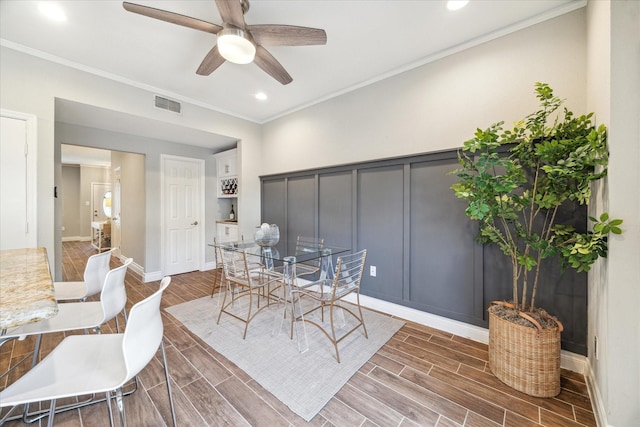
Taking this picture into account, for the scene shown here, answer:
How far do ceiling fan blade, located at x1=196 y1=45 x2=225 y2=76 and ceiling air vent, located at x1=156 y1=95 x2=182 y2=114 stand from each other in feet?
4.29

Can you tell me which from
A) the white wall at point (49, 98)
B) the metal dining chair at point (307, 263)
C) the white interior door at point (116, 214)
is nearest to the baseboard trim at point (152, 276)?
the white wall at point (49, 98)

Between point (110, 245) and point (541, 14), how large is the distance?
362 inches

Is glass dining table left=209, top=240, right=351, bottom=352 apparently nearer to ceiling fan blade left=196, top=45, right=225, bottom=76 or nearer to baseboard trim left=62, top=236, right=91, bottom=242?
ceiling fan blade left=196, top=45, right=225, bottom=76

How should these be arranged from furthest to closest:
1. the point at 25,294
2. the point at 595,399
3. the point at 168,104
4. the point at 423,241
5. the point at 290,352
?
the point at 168,104
the point at 423,241
the point at 290,352
the point at 595,399
the point at 25,294

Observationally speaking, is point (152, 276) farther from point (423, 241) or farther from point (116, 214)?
point (423, 241)

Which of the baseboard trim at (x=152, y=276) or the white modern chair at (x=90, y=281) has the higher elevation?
the white modern chair at (x=90, y=281)

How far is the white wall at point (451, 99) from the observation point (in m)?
1.92

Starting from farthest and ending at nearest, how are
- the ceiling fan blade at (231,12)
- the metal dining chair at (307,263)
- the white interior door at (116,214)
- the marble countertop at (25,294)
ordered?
the white interior door at (116,214)
the metal dining chair at (307,263)
the ceiling fan blade at (231,12)
the marble countertop at (25,294)

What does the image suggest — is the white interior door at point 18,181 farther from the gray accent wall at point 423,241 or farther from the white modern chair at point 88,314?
the gray accent wall at point 423,241

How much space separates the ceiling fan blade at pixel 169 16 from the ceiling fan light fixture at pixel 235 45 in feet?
0.31

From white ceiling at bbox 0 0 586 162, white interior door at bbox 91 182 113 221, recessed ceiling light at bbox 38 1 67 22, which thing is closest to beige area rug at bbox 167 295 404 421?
white ceiling at bbox 0 0 586 162

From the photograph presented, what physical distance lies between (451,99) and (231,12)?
205cm

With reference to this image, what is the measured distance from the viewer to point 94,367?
108 centimetres

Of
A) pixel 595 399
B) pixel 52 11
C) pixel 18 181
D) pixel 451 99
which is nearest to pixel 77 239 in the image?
pixel 18 181
